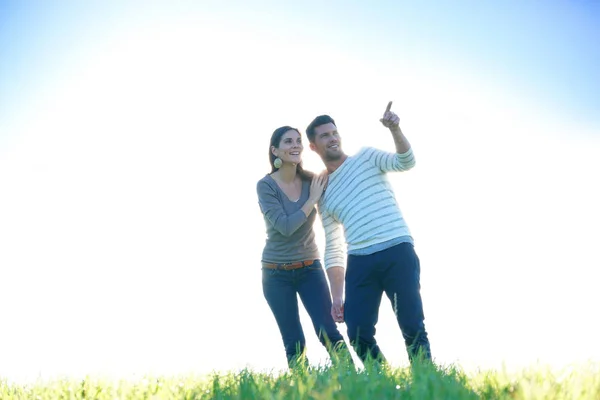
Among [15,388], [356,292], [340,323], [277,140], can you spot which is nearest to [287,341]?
[340,323]

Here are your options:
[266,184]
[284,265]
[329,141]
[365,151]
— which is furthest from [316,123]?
[284,265]

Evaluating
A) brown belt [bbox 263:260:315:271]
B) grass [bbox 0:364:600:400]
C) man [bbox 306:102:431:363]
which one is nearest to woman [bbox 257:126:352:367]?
brown belt [bbox 263:260:315:271]

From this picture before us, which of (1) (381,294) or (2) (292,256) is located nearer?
(1) (381,294)

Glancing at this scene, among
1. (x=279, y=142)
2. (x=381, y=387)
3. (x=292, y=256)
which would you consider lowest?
(x=381, y=387)

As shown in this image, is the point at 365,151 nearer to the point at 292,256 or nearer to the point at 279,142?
the point at 279,142

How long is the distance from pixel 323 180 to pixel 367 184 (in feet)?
2.06

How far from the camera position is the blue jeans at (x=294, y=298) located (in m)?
6.27

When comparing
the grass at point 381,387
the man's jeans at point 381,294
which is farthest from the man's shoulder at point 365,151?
the grass at point 381,387

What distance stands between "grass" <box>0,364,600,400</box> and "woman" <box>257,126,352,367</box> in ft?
5.32

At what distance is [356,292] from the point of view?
19.1ft

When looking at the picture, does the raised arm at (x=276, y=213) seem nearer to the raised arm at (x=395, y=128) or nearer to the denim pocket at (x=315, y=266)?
the denim pocket at (x=315, y=266)

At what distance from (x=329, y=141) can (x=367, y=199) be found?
2.64 ft

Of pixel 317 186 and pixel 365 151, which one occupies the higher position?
pixel 365 151

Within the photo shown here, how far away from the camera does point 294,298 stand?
6.48m
